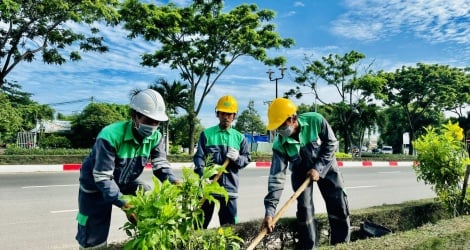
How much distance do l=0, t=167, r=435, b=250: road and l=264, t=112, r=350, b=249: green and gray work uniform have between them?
101 inches

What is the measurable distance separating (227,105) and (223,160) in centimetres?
50

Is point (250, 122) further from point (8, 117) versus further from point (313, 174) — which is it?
point (313, 174)

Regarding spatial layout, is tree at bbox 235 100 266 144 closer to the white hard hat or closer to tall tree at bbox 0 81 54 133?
tall tree at bbox 0 81 54 133

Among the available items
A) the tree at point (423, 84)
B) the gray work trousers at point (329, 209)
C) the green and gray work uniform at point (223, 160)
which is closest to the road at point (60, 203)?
the green and gray work uniform at point (223, 160)

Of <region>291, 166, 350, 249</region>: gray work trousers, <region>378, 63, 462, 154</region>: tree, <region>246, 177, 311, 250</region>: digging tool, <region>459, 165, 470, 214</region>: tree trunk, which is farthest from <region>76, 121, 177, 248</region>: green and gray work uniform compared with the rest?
<region>378, 63, 462, 154</region>: tree

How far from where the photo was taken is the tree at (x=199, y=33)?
647 inches

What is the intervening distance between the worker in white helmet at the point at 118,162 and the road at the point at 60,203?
214 cm

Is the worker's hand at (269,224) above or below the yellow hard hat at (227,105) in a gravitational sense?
below

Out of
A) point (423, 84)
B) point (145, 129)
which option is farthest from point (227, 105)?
point (423, 84)

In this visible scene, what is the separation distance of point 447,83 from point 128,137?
31577mm

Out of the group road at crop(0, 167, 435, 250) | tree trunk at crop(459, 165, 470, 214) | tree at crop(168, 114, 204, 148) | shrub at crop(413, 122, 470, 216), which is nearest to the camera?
tree trunk at crop(459, 165, 470, 214)

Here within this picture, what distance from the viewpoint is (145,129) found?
2.52 m

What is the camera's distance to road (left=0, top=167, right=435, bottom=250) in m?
4.89

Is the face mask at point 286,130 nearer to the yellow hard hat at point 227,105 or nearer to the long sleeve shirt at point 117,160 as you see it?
the yellow hard hat at point 227,105
